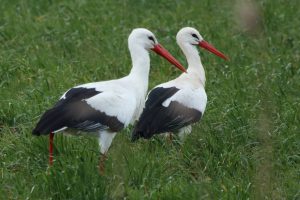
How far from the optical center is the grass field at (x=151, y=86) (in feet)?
15.0

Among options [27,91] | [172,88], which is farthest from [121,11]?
[172,88]

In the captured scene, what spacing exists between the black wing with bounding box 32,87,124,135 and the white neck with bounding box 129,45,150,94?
57 centimetres

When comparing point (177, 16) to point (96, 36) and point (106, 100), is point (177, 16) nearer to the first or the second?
point (96, 36)

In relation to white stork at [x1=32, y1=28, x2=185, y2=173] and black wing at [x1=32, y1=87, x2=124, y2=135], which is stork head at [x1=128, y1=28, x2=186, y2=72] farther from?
black wing at [x1=32, y1=87, x2=124, y2=135]

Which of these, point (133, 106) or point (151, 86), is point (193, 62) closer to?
point (151, 86)

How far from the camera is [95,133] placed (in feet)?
18.2

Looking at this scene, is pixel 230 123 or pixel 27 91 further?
pixel 27 91

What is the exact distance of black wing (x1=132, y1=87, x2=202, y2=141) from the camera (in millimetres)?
5733

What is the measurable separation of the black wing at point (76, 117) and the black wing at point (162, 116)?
25cm

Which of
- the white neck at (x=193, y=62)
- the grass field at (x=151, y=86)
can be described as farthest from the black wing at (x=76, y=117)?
the white neck at (x=193, y=62)

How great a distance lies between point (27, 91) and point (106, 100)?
1578mm

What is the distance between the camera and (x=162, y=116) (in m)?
5.92

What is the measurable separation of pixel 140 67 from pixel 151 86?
123 cm

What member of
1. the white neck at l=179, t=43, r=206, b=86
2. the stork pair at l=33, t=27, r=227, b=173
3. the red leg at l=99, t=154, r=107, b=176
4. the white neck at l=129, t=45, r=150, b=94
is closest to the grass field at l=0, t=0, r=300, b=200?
the red leg at l=99, t=154, r=107, b=176
